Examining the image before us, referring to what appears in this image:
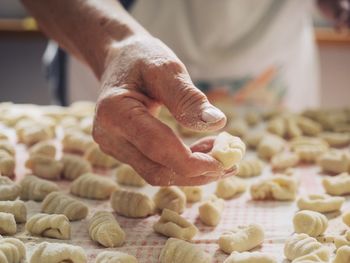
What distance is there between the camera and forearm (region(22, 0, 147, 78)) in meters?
1.52

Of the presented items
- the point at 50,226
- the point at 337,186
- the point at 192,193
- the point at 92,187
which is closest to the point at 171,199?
the point at 192,193

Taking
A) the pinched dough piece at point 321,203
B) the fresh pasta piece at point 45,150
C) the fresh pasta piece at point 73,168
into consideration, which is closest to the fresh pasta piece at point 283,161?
the pinched dough piece at point 321,203

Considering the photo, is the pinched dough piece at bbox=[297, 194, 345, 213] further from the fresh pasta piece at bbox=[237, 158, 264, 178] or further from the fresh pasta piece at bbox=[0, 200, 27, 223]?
the fresh pasta piece at bbox=[0, 200, 27, 223]

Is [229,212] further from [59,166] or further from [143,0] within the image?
[143,0]

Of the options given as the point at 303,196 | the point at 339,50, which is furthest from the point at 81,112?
the point at 339,50

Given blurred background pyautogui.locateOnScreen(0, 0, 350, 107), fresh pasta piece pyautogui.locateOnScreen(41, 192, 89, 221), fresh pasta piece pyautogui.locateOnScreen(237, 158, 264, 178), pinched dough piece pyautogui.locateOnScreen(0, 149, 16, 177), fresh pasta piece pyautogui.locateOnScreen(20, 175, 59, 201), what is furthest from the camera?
blurred background pyautogui.locateOnScreen(0, 0, 350, 107)

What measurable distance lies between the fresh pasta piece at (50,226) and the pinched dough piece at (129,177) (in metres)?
0.38

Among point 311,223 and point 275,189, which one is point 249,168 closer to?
point 275,189

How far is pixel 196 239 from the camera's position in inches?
50.6

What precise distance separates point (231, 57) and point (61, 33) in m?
0.91

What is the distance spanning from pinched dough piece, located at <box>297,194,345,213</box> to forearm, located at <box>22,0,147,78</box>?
554 millimetres

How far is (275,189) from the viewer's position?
1504mm

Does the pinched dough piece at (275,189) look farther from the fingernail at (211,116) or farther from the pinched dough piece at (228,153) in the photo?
the fingernail at (211,116)

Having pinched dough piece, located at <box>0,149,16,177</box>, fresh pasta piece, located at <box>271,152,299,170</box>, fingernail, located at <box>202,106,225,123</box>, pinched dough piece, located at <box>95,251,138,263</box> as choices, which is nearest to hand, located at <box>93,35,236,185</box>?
fingernail, located at <box>202,106,225,123</box>
